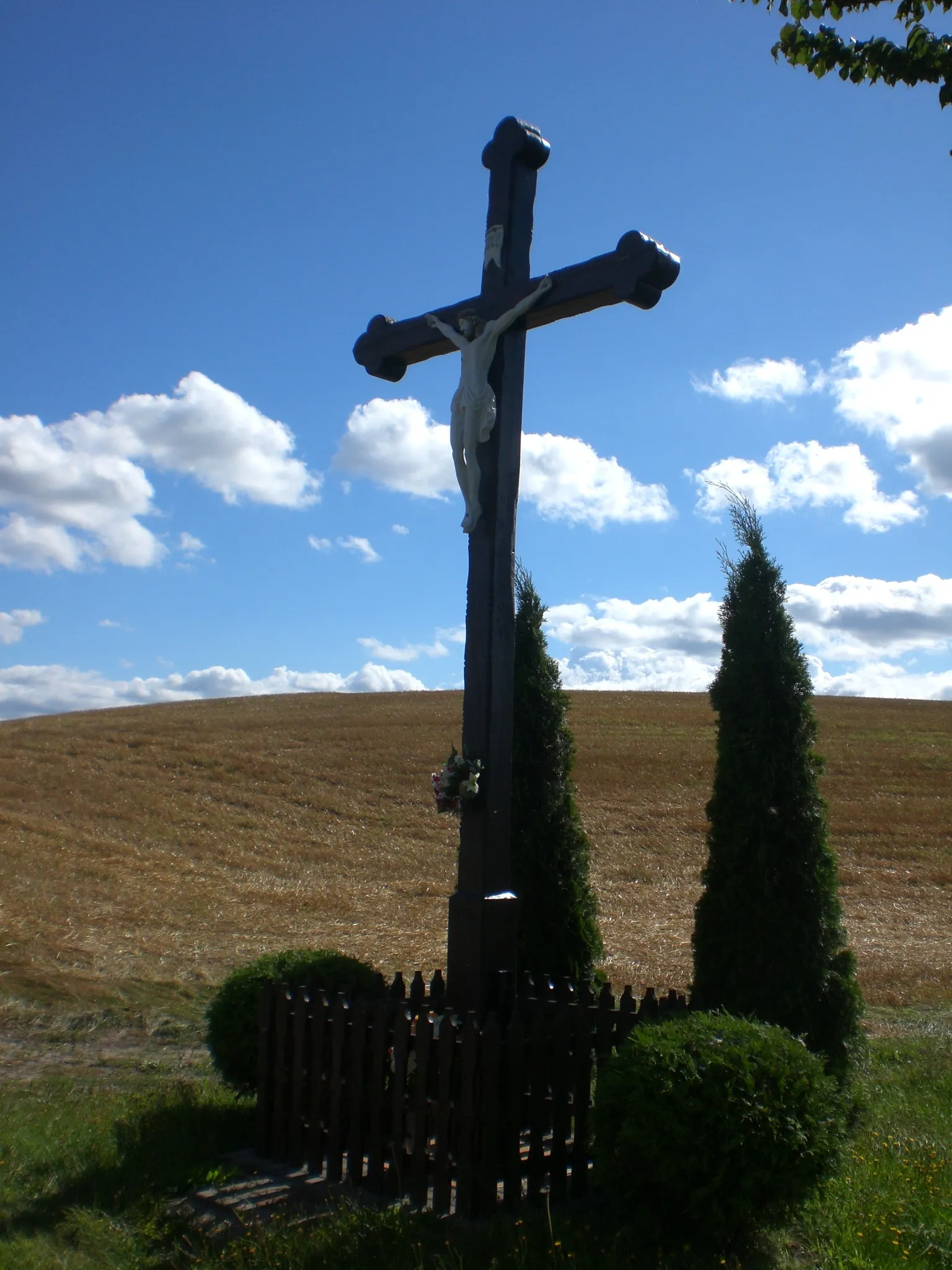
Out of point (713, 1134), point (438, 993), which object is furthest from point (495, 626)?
point (713, 1134)

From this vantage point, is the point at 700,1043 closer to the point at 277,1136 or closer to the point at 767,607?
the point at 277,1136

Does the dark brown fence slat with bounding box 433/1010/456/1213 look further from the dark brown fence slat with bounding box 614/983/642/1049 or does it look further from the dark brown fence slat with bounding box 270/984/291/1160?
the dark brown fence slat with bounding box 270/984/291/1160

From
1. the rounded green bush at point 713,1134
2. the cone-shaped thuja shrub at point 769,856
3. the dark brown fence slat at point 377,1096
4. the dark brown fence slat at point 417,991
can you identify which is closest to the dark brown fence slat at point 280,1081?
the dark brown fence slat at point 377,1096

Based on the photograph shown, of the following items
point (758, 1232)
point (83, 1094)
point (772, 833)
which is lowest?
point (83, 1094)

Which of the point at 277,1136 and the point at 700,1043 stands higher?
the point at 700,1043

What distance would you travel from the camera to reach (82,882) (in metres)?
15.3

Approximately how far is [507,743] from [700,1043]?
2092mm

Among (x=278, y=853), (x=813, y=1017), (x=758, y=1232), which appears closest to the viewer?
(x=758, y=1232)

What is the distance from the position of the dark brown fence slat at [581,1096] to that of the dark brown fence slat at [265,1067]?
5.81ft

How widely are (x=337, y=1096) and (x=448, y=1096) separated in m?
0.80

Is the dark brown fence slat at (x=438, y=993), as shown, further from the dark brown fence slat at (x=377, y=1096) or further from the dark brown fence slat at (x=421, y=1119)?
the dark brown fence slat at (x=421, y=1119)

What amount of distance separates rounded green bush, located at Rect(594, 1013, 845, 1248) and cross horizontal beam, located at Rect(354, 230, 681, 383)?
3.83m

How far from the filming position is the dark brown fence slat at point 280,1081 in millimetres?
5789

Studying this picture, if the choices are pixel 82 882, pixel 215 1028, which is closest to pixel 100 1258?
pixel 215 1028
